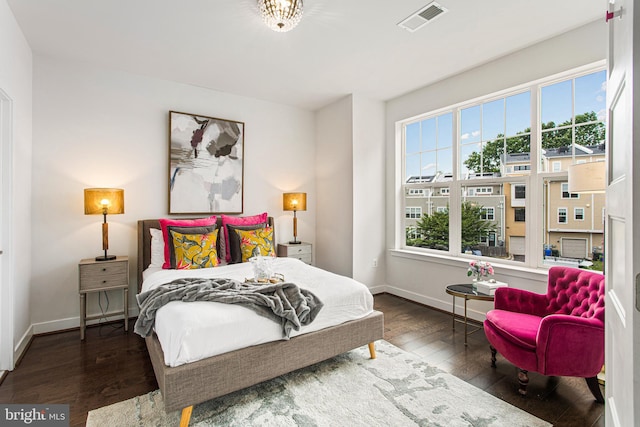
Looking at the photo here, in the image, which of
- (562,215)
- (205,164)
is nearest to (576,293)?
(562,215)

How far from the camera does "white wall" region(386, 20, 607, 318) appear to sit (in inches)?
110

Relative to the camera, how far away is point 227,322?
6.37 ft

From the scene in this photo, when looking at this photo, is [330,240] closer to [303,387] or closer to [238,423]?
[303,387]

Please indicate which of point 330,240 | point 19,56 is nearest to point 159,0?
point 19,56

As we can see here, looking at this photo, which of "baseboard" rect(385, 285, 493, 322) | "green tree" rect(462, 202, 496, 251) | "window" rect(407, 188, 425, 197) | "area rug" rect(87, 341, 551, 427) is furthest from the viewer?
"window" rect(407, 188, 425, 197)

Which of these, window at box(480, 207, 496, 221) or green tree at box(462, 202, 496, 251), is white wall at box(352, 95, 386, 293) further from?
window at box(480, 207, 496, 221)

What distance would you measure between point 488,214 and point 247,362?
300cm

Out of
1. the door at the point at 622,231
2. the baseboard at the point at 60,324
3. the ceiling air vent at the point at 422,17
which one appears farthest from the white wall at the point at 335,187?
the door at the point at 622,231

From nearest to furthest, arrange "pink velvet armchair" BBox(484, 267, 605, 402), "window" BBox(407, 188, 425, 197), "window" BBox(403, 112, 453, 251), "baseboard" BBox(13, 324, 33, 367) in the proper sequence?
1. "pink velvet armchair" BBox(484, 267, 605, 402)
2. "baseboard" BBox(13, 324, 33, 367)
3. "window" BBox(403, 112, 453, 251)
4. "window" BBox(407, 188, 425, 197)

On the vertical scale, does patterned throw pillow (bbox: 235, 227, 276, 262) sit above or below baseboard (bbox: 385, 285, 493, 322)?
above

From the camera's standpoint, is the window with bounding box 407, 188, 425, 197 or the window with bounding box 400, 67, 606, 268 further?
the window with bounding box 407, 188, 425, 197

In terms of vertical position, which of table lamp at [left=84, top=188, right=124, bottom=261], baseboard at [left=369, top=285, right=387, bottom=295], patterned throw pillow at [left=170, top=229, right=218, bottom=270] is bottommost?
baseboard at [left=369, top=285, right=387, bottom=295]

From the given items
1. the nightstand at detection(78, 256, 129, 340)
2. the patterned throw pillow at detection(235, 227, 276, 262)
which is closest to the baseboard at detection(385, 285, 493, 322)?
the patterned throw pillow at detection(235, 227, 276, 262)

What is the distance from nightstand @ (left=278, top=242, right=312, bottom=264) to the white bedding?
168cm
